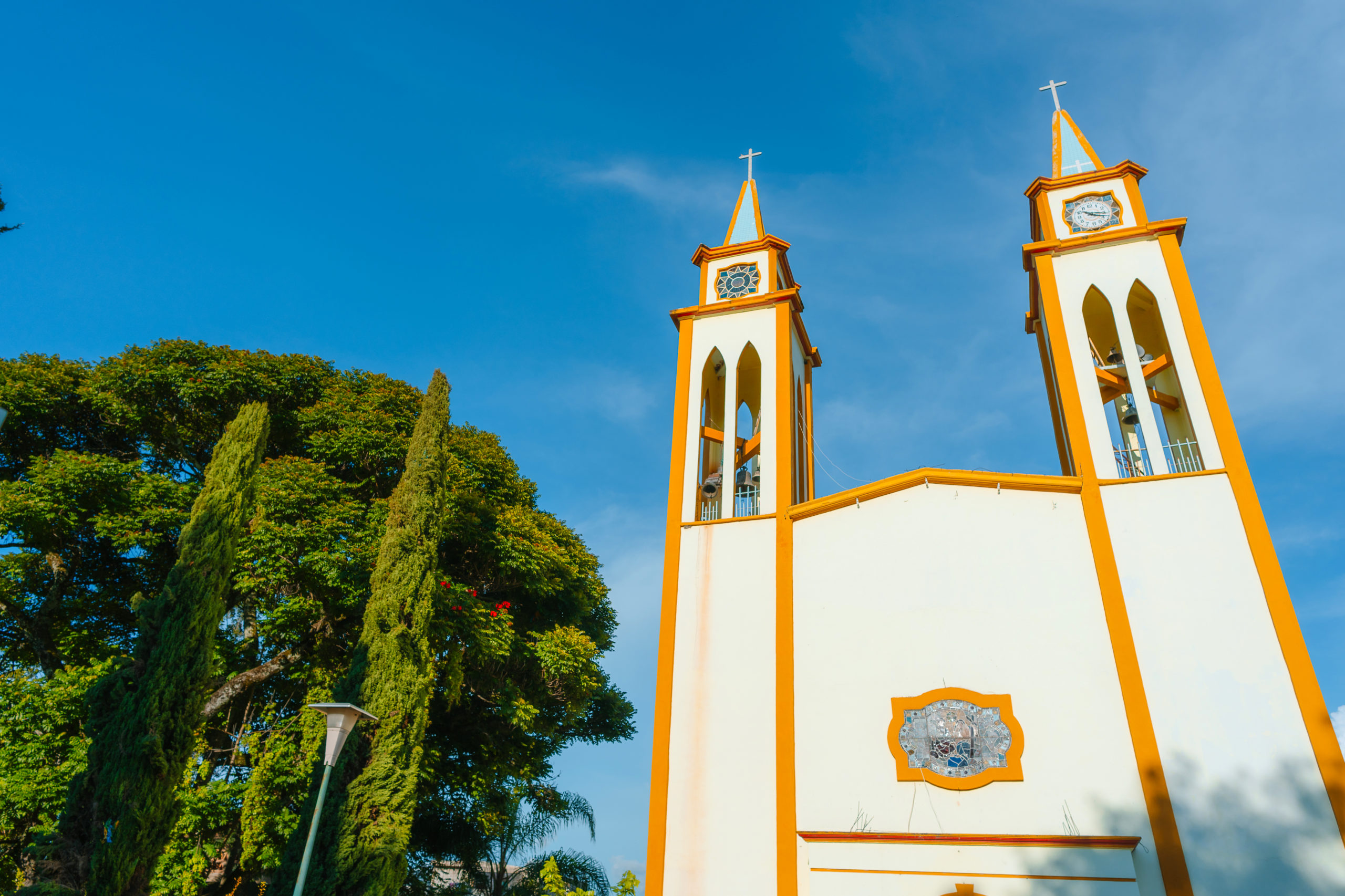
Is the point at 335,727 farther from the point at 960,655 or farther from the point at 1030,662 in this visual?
the point at 1030,662

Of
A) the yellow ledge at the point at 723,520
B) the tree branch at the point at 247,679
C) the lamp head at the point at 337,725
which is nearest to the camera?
the lamp head at the point at 337,725

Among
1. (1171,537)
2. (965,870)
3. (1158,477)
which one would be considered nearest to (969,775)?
(965,870)

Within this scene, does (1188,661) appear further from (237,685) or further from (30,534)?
(30,534)

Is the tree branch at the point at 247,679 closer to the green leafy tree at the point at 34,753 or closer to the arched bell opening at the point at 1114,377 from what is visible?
the green leafy tree at the point at 34,753

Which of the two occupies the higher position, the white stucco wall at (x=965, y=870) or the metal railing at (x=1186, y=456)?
the metal railing at (x=1186, y=456)

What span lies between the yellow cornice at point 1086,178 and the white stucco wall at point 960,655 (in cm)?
504

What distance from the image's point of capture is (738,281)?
42.3 ft

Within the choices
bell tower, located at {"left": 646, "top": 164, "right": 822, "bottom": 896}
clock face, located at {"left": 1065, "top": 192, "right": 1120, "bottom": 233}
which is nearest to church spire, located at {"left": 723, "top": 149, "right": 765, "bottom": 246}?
bell tower, located at {"left": 646, "top": 164, "right": 822, "bottom": 896}

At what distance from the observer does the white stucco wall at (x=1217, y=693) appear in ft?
23.6

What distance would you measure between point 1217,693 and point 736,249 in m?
8.75

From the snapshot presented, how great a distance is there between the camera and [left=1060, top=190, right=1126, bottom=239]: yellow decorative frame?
11.2 meters

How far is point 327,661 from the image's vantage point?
13.9 metres

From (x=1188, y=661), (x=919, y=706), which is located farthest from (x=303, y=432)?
(x=1188, y=661)

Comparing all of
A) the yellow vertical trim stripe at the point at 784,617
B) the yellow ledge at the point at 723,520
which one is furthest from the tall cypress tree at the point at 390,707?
the yellow vertical trim stripe at the point at 784,617
